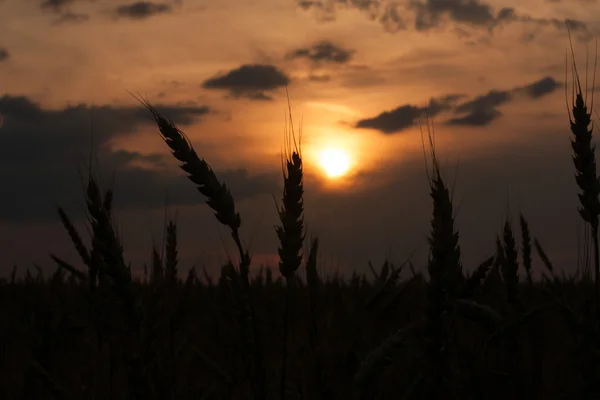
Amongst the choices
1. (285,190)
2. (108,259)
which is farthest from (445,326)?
(108,259)

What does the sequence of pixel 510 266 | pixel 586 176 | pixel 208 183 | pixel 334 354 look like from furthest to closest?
1. pixel 510 266
2. pixel 586 176
3. pixel 334 354
4. pixel 208 183

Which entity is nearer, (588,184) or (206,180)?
(206,180)

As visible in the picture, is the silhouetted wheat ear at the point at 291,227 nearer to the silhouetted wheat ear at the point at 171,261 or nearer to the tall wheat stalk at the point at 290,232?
the tall wheat stalk at the point at 290,232

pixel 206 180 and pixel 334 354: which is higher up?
pixel 206 180

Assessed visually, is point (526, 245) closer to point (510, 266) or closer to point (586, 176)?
point (510, 266)

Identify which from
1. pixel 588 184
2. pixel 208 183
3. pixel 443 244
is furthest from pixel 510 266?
pixel 208 183

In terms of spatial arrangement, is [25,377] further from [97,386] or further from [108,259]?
[108,259]

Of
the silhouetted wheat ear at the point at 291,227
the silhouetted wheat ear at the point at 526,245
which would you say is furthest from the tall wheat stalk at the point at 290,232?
the silhouetted wheat ear at the point at 526,245

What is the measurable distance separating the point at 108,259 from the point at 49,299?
133 centimetres

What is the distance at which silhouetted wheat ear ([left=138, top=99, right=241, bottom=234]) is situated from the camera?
242 cm

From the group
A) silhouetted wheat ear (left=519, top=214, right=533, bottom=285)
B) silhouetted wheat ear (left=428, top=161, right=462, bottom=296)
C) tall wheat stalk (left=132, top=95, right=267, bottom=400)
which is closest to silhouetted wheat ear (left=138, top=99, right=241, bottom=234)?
tall wheat stalk (left=132, top=95, right=267, bottom=400)

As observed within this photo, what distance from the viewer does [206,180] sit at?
243 cm

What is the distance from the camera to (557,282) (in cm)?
432

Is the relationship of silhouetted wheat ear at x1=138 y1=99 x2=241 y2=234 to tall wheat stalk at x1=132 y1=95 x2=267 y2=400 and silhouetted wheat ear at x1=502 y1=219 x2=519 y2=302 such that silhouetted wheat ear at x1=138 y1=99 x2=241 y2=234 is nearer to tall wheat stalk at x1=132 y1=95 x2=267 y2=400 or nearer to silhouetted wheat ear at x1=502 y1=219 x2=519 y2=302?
tall wheat stalk at x1=132 y1=95 x2=267 y2=400
